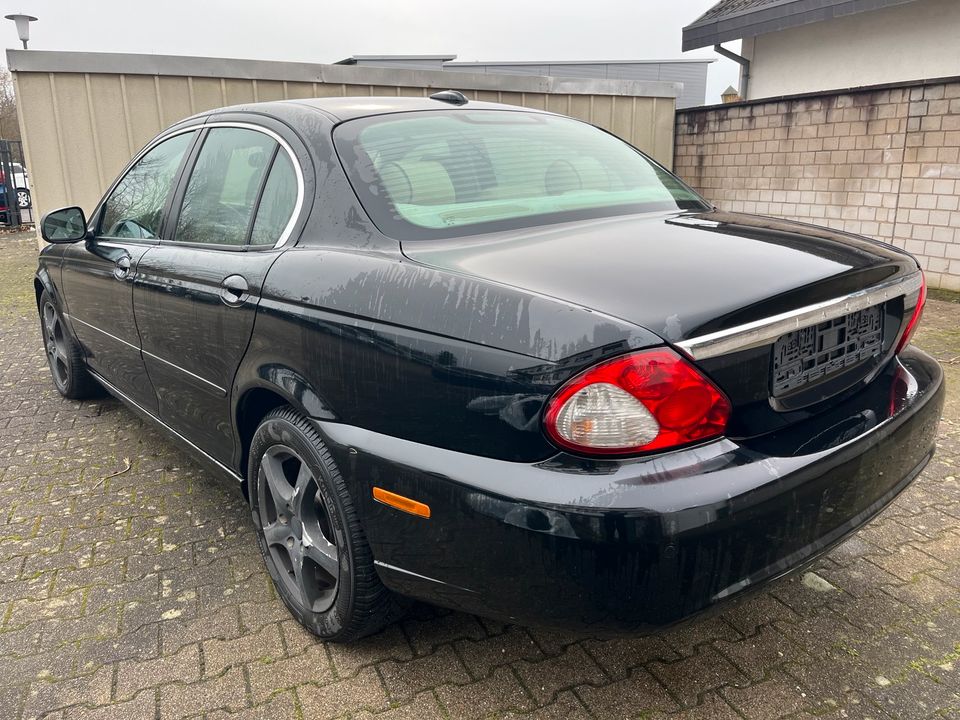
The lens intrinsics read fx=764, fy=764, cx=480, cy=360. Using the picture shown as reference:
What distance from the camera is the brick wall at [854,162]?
7.10 meters

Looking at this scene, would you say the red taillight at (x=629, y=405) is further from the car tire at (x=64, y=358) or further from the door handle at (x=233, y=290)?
the car tire at (x=64, y=358)

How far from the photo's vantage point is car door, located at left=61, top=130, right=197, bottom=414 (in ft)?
10.5

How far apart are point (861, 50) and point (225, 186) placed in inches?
434

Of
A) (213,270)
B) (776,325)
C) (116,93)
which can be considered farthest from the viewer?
(116,93)

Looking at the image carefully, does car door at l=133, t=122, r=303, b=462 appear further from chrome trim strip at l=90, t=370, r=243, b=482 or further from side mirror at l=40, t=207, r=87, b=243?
side mirror at l=40, t=207, r=87, b=243

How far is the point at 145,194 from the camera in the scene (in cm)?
341

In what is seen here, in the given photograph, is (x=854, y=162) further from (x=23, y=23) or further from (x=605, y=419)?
(x=23, y=23)

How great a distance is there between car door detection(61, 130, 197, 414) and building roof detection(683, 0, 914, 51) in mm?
10013

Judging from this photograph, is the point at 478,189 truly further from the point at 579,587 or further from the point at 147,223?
the point at 147,223

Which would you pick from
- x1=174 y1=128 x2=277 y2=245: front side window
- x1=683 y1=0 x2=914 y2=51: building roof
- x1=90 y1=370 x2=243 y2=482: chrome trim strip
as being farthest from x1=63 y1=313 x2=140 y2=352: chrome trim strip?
x1=683 y1=0 x2=914 y2=51: building roof

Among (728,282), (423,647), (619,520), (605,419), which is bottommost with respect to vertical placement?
(423,647)

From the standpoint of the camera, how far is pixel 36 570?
2.83m

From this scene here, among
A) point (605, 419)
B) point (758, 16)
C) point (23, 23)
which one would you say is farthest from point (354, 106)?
point (23, 23)

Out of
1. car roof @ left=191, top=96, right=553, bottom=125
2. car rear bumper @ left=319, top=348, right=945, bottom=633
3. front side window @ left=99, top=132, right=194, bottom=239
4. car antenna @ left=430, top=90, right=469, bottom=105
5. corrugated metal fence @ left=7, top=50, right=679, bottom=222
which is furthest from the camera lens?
corrugated metal fence @ left=7, top=50, right=679, bottom=222
